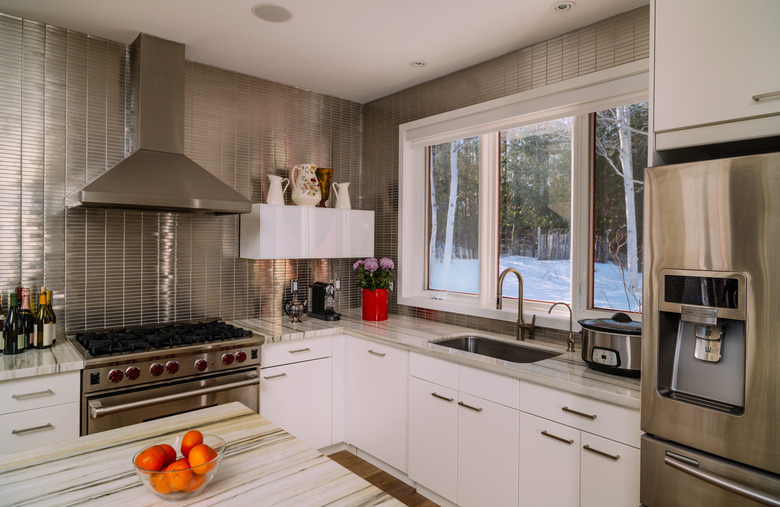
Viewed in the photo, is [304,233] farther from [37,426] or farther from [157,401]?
[37,426]

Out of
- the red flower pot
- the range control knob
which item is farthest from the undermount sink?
the range control knob

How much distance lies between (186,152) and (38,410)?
1.65 meters

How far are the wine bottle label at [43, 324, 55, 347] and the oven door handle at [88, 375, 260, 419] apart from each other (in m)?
0.46

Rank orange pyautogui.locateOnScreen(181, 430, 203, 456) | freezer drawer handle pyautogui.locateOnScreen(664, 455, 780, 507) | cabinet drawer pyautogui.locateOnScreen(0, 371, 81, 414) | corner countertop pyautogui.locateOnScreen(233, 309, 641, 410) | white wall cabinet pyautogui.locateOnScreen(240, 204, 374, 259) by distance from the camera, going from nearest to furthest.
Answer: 1. orange pyautogui.locateOnScreen(181, 430, 203, 456)
2. freezer drawer handle pyautogui.locateOnScreen(664, 455, 780, 507)
3. corner countertop pyautogui.locateOnScreen(233, 309, 641, 410)
4. cabinet drawer pyautogui.locateOnScreen(0, 371, 81, 414)
5. white wall cabinet pyautogui.locateOnScreen(240, 204, 374, 259)

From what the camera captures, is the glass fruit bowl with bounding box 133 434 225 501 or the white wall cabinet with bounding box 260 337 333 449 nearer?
the glass fruit bowl with bounding box 133 434 225 501

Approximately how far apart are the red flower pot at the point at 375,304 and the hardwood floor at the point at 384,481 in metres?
0.93

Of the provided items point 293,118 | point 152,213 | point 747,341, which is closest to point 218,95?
point 293,118

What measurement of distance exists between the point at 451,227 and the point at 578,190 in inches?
40.0

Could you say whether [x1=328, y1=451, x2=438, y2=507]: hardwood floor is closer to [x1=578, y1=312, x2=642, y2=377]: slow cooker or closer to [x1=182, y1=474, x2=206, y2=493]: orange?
[x1=578, y1=312, x2=642, y2=377]: slow cooker

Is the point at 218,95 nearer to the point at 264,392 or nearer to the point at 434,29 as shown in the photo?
the point at 434,29

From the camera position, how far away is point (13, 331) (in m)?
2.17

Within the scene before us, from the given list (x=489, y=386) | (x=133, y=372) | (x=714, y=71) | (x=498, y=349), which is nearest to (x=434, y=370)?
(x=489, y=386)

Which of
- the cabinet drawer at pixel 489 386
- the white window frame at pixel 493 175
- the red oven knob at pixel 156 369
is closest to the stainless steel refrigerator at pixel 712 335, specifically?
the cabinet drawer at pixel 489 386

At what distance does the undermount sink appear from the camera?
2489 millimetres
